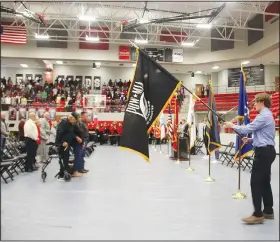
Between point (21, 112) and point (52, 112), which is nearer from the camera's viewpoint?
point (21, 112)

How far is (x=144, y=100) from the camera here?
11.8ft

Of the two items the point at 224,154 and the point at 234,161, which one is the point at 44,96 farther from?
the point at 234,161

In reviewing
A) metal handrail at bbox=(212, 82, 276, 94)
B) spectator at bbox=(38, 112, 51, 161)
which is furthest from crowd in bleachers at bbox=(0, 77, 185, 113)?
spectator at bbox=(38, 112, 51, 161)

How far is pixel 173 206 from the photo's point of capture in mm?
4699

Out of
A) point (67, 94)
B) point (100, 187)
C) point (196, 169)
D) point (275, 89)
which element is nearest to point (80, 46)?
point (67, 94)

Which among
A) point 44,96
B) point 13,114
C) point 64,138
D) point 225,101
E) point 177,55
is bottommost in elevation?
point 64,138

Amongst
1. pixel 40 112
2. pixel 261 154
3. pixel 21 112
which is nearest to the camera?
pixel 261 154

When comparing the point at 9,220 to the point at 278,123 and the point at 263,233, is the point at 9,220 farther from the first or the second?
the point at 278,123

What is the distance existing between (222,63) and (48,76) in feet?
48.5

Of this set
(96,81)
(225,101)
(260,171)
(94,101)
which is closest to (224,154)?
(260,171)

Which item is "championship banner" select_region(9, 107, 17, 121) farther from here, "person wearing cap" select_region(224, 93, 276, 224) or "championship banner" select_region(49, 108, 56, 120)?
"person wearing cap" select_region(224, 93, 276, 224)

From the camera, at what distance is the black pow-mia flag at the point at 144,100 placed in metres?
3.48

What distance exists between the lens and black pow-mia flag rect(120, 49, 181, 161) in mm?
3480

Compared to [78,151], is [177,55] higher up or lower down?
higher up
